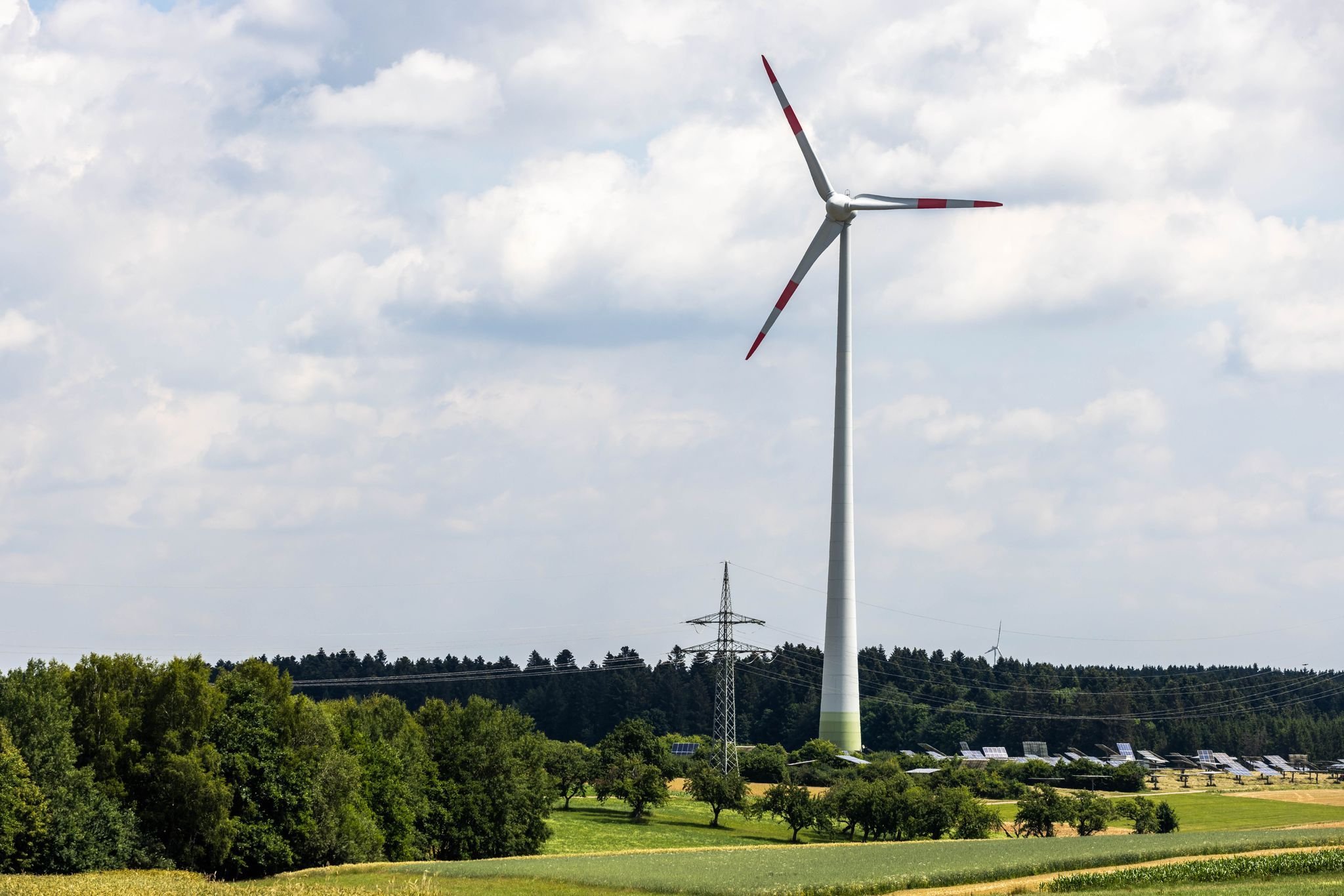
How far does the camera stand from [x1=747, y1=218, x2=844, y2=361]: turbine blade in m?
158

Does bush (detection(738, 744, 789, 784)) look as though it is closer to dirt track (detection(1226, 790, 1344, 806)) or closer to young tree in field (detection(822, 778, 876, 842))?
young tree in field (detection(822, 778, 876, 842))

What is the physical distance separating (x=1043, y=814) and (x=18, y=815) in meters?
94.1

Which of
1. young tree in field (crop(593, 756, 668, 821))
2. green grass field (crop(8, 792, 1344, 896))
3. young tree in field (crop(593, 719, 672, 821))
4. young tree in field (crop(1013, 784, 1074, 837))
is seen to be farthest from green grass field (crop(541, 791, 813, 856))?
young tree in field (crop(1013, 784, 1074, 837))

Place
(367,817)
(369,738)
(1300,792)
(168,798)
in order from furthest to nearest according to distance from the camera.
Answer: (1300,792)
(369,738)
(367,817)
(168,798)

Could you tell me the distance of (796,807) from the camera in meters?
140

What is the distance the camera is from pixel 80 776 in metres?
88.0

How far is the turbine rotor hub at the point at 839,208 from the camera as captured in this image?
518 feet

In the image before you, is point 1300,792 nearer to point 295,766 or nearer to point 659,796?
point 659,796

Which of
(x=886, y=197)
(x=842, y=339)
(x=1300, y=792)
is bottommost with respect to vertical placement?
(x=1300, y=792)

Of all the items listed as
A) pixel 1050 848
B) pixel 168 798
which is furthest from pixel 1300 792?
pixel 168 798

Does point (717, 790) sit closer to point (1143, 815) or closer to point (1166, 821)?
point (1143, 815)

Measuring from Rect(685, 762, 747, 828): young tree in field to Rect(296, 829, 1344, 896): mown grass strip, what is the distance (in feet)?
176

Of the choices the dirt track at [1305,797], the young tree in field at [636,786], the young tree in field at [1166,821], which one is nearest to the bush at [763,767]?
the young tree in field at [636,786]

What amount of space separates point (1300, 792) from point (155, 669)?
166m
